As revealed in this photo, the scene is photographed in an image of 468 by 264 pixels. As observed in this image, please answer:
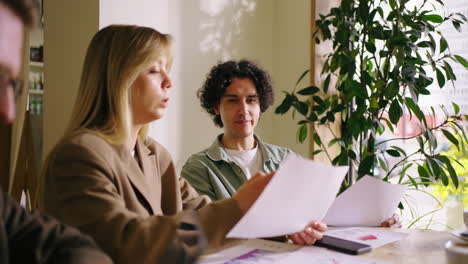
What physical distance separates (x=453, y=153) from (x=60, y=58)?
2.56 meters

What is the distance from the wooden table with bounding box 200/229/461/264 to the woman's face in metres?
0.43

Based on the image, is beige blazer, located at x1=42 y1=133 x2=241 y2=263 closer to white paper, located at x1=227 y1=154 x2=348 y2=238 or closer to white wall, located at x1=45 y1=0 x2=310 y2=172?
white paper, located at x1=227 y1=154 x2=348 y2=238

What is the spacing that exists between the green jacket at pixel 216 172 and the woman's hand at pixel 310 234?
27.9 inches

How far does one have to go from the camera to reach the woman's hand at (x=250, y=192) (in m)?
1.17

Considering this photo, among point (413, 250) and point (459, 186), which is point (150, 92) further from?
point (459, 186)

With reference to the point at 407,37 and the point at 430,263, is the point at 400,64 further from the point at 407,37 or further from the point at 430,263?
the point at 430,263

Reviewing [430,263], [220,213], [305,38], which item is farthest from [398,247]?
[305,38]

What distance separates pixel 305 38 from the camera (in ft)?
10.2

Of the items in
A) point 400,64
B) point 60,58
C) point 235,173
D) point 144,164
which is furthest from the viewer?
point 60,58

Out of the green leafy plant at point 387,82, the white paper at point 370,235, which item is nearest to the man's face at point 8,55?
the white paper at point 370,235

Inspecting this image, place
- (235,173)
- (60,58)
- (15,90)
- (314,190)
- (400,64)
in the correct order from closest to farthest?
(15,90)
(314,190)
(235,173)
(400,64)
(60,58)

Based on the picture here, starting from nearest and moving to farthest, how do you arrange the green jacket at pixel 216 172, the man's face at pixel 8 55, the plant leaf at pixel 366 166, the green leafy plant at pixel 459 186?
the man's face at pixel 8 55
the green jacket at pixel 216 172
the plant leaf at pixel 366 166
the green leafy plant at pixel 459 186

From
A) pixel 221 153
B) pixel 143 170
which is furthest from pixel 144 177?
pixel 221 153

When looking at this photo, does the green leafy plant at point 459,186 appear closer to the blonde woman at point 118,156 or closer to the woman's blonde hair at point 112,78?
the blonde woman at point 118,156
